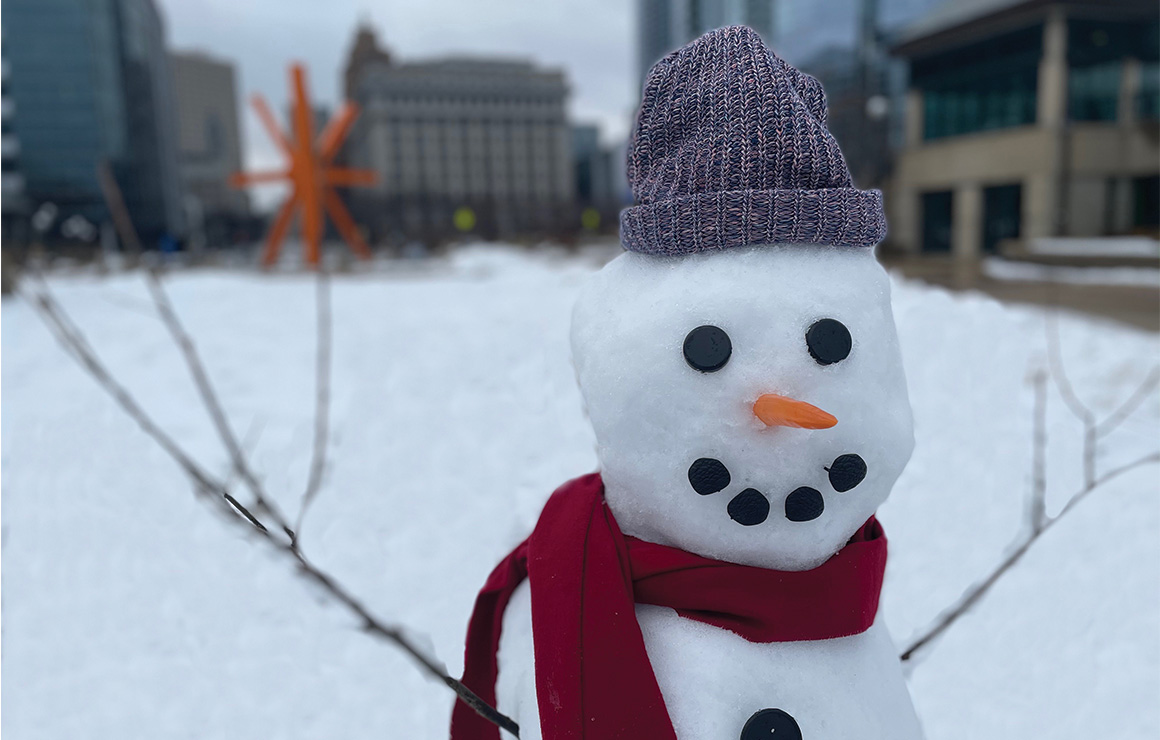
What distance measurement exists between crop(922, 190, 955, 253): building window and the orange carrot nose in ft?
63.9

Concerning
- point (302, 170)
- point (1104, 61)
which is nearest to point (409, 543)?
point (302, 170)

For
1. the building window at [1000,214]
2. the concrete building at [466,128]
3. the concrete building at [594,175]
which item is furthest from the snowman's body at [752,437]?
the concrete building at [466,128]

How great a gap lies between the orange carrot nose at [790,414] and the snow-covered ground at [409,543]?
120 centimetres

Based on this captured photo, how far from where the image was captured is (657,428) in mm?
1073

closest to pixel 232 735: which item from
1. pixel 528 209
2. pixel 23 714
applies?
pixel 23 714

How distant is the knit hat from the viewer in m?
1.07

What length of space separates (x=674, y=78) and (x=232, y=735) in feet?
6.28

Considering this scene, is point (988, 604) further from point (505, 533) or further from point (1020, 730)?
point (505, 533)

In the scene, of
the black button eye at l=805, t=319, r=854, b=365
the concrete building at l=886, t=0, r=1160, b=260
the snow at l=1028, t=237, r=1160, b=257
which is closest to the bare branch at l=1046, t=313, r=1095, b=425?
the black button eye at l=805, t=319, r=854, b=365

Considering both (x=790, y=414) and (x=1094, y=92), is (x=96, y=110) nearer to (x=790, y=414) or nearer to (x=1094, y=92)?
(x=1094, y=92)

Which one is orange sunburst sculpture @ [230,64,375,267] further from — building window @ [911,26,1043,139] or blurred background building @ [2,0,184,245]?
building window @ [911,26,1043,139]

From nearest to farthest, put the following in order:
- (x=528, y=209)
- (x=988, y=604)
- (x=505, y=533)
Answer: (x=988, y=604) → (x=505, y=533) → (x=528, y=209)

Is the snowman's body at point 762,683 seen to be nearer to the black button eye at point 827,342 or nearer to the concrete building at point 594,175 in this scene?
the black button eye at point 827,342

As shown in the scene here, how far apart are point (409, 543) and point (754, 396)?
78.7 inches
